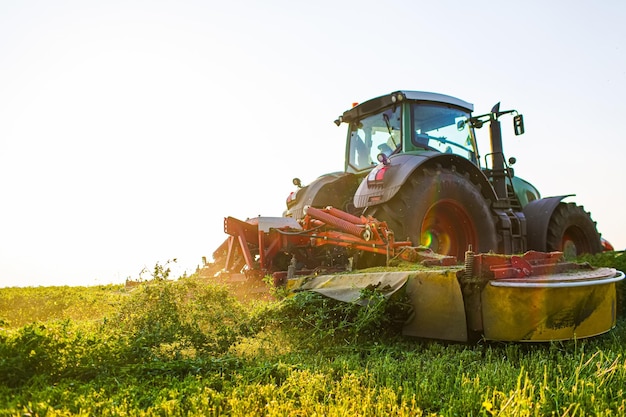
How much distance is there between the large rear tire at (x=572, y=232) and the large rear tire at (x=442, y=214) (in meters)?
1.52

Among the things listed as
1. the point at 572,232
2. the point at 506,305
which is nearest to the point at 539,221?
the point at 572,232

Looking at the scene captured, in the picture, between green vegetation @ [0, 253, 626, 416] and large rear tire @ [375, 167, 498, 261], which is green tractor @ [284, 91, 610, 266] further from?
A: green vegetation @ [0, 253, 626, 416]

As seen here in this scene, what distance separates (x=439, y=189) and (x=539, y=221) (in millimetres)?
2257

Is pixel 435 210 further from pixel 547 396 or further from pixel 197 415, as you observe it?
pixel 197 415

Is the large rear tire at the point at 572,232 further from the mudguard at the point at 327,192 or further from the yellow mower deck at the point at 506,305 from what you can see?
the yellow mower deck at the point at 506,305

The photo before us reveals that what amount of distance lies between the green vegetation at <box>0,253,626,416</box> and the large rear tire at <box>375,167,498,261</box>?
1.51 meters

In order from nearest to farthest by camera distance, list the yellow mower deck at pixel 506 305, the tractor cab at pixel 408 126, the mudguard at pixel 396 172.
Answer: the yellow mower deck at pixel 506 305
the mudguard at pixel 396 172
the tractor cab at pixel 408 126

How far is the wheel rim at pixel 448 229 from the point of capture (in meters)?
5.37

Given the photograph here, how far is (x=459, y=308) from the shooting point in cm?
330

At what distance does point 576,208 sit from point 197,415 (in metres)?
6.47

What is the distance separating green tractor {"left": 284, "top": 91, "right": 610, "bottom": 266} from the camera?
512 cm

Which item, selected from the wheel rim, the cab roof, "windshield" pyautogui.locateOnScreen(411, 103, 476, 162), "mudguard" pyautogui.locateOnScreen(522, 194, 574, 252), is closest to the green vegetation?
the wheel rim

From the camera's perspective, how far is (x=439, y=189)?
523 centimetres

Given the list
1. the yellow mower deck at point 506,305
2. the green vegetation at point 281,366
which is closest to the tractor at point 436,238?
the yellow mower deck at point 506,305
